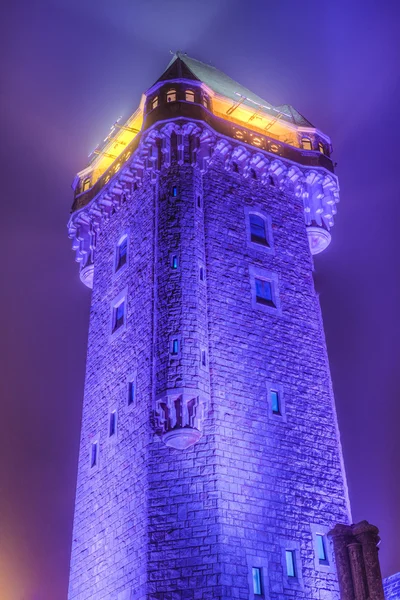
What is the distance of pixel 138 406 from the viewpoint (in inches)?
982

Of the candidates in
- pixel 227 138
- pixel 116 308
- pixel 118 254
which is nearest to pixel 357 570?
pixel 116 308

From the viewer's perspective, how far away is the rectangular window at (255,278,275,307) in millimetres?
28109

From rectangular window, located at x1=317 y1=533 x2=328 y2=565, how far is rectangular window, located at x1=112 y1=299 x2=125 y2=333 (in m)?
10.8

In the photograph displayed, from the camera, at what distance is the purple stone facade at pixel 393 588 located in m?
26.0

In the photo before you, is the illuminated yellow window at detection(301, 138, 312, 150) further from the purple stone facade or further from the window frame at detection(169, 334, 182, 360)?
the purple stone facade

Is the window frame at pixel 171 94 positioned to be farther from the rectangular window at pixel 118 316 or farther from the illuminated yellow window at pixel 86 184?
the rectangular window at pixel 118 316

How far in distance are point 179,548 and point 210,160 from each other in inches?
628

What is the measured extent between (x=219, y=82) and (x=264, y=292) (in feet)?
43.5

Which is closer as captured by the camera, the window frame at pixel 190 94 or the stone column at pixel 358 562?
the stone column at pixel 358 562

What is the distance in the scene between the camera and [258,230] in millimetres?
30328

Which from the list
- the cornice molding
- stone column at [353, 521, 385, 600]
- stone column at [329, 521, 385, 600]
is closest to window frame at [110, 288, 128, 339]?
the cornice molding

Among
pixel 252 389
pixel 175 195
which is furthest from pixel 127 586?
pixel 175 195

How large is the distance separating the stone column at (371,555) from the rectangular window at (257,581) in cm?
324

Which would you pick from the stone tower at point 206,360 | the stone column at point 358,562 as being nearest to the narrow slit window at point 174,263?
the stone tower at point 206,360
